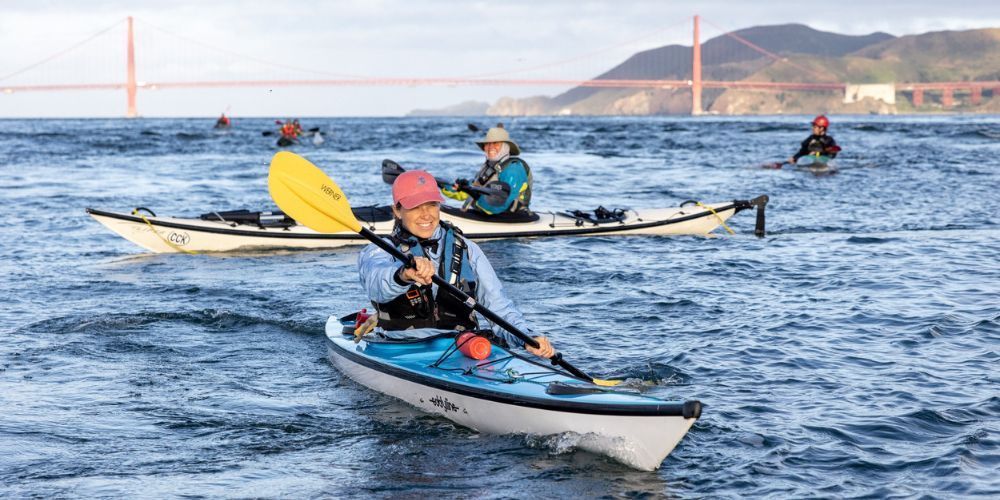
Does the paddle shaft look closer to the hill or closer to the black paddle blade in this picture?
the black paddle blade

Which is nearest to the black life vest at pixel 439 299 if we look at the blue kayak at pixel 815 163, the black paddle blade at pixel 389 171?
the black paddle blade at pixel 389 171

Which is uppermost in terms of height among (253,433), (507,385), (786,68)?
(786,68)

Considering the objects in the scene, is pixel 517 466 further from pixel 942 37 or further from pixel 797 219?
pixel 942 37

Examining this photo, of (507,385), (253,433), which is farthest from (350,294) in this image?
(507,385)

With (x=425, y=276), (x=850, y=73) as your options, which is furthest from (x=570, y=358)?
(x=850, y=73)

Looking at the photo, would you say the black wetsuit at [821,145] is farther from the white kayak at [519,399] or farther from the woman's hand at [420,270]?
the woman's hand at [420,270]

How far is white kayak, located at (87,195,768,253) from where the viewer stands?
12070mm

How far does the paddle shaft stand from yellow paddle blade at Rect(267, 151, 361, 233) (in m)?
0.66

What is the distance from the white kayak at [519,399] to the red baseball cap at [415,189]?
87 cm

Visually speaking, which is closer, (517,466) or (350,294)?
(517,466)

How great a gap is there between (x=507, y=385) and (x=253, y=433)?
58.7 inches

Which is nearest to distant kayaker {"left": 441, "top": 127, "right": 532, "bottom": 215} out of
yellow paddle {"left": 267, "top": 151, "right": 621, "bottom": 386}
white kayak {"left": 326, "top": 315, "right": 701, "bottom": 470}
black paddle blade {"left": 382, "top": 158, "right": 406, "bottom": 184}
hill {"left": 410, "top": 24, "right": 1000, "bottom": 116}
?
black paddle blade {"left": 382, "top": 158, "right": 406, "bottom": 184}

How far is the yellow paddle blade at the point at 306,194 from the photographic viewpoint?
6.04 meters

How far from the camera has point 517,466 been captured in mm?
5059
